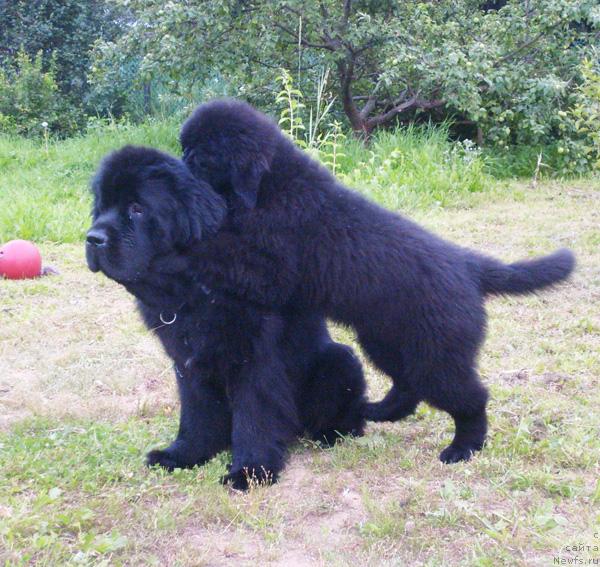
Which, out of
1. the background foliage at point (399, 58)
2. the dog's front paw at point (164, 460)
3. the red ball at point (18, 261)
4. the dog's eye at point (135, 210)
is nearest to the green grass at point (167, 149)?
the background foliage at point (399, 58)

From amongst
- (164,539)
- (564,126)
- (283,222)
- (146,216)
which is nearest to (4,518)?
(164,539)

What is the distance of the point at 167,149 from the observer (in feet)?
19.4

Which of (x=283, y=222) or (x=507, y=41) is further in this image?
(x=507, y=41)

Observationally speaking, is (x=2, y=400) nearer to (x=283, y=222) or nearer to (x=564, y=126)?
(x=283, y=222)

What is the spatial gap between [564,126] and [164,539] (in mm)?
7239

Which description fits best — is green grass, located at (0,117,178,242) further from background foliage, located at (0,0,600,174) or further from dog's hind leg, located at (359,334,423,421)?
dog's hind leg, located at (359,334,423,421)

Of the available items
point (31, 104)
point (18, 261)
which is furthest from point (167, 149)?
point (31, 104)

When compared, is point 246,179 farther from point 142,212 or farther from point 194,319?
point 194,319

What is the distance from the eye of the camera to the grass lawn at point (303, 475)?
227 centimetres

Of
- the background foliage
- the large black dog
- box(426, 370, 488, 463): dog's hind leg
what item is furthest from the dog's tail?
the background foliage

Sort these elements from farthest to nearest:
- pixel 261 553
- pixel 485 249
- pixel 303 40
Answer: pixel 303 40 → pixel 485 249 → pixel 261 553

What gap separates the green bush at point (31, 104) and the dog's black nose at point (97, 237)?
8884 millimetres

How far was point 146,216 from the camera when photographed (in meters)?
2.74

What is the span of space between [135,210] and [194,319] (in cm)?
43
